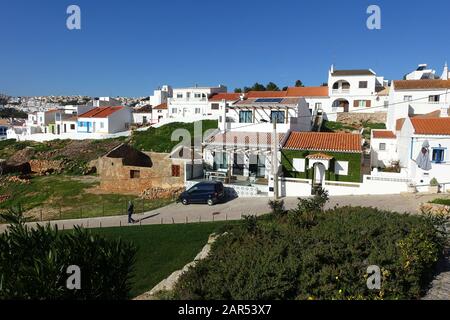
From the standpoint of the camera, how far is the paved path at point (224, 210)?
847 inches

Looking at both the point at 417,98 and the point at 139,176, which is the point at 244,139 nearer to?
the point at 139,176

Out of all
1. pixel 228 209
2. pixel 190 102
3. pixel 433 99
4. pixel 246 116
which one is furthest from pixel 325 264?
pixel 190 102

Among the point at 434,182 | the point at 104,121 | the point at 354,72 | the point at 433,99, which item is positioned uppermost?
the point at 354,72

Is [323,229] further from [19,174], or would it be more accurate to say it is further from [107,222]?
[19,174]

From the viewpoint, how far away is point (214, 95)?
63.5 m

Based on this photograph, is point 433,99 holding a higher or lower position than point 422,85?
lower

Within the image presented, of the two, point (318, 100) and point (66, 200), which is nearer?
point (66, 200)

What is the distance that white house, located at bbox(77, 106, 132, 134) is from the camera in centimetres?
5938

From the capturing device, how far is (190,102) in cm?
6341

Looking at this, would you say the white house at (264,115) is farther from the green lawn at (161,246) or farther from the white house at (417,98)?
the green lawn at (161,246)

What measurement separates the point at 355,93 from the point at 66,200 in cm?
4502
